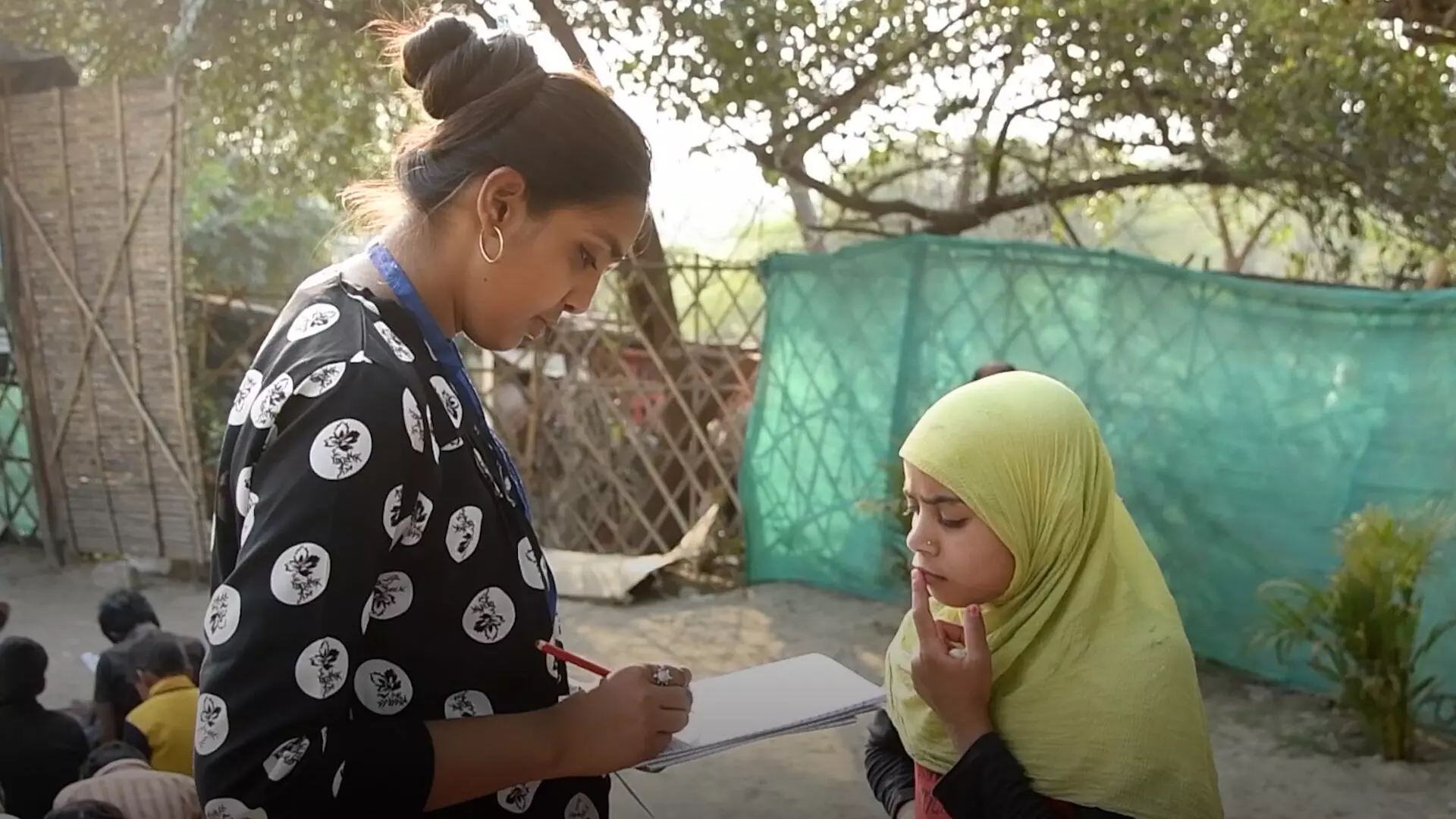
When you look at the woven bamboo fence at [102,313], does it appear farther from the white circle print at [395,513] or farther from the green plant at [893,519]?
the white circle print at [395,513]

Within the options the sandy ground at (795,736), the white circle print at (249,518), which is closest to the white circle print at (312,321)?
the white circle print at (249,518)

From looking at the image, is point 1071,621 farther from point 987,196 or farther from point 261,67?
point 261,67

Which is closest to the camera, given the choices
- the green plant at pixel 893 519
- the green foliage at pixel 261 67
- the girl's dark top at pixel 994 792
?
the girl's dark top at pixel 994 792

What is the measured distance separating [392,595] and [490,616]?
0.26ft

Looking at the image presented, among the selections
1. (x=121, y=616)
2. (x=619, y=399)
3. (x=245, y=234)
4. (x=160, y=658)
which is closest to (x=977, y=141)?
(x=619, y=399)

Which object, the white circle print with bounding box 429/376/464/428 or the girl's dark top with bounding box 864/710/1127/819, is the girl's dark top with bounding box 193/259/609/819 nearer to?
the white circle print with bounding box 429/376/464/428

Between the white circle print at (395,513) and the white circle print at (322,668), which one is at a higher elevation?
the white circle print at (395,513)

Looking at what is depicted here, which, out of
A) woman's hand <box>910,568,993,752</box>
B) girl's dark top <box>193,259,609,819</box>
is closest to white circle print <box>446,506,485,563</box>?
girl's dark top <box>193,259,609,819</box>

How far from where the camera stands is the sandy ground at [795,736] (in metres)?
3.01

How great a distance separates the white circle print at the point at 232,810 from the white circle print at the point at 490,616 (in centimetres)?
18

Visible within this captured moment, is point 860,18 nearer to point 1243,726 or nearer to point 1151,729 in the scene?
point 1243,726

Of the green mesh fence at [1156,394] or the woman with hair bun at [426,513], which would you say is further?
the green mesh fence at [1156,394]

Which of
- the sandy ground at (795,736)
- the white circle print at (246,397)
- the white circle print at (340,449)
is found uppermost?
the white circle print at (246,397)

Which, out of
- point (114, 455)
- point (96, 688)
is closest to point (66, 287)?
point (114, 455)
